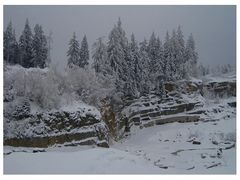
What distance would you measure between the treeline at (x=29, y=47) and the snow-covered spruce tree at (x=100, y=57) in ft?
19.8

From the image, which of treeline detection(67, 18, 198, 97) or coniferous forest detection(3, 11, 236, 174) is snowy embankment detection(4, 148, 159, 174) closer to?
coniferous forest detection(3, 11, 236, 174)

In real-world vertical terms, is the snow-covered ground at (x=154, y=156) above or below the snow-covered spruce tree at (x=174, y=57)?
below

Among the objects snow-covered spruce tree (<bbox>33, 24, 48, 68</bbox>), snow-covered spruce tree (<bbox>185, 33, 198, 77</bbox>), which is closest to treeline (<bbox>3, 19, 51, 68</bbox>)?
snow-covered spruce tree (<bbox>33, 24, 48, 68</bbox>)

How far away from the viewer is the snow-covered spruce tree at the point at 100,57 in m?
40.7

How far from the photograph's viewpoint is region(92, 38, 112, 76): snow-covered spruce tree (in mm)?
40656

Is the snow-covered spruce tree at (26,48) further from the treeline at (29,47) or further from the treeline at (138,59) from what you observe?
the treeline at (138,59)

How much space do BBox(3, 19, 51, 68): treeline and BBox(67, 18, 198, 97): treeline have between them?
13.4 ft

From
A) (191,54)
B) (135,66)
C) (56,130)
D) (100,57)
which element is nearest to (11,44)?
(100,57)

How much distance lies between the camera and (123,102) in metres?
41.4

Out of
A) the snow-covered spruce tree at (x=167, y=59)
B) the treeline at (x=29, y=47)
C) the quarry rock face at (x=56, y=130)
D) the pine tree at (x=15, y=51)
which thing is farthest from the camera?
the snow-covered spruce tree at (x=167, y=59)

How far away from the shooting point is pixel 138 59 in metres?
45.8

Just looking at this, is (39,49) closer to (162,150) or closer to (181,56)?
(181,56)

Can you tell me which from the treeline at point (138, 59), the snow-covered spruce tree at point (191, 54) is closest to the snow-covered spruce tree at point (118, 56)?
the treeline at point (138, 59)

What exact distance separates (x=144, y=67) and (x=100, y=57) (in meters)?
7.61
